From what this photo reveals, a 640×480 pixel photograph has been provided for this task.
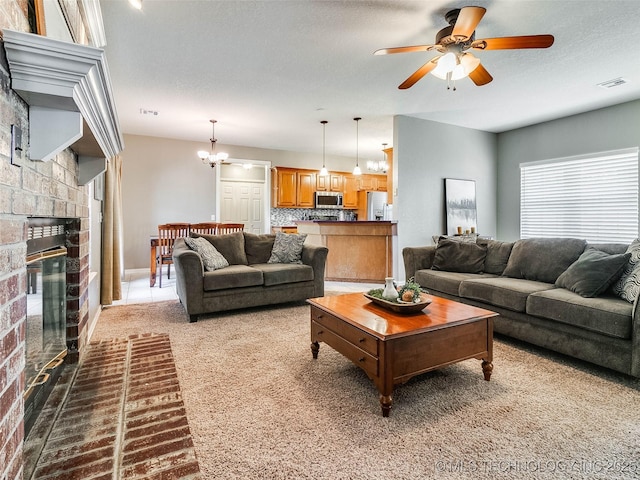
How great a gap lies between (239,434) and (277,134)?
560 centimetres

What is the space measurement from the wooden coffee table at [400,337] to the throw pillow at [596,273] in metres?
0.90

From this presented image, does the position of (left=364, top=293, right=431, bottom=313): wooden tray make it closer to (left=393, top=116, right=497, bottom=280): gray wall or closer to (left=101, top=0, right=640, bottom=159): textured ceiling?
(left=101, top=0, right=640, bottom=159): textured ceiling

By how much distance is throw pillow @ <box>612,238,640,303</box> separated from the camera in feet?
7.05

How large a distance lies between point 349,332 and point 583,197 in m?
5.28

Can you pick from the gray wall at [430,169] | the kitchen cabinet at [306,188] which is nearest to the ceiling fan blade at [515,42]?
the gray wall at [430,169]

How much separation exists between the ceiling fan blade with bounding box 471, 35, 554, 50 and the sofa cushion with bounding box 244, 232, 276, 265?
3007 millimetres

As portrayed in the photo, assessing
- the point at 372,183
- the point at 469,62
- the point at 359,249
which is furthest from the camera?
the point at 372,183

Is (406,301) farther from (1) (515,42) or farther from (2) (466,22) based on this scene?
(1) (515,42)

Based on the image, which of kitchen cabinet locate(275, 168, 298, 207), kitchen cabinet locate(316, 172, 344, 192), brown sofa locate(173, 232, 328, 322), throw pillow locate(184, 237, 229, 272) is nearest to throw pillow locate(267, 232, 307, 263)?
brown sofa locate(173, 232, 328, 322)

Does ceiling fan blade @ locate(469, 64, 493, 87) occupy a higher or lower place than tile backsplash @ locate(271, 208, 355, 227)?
higher

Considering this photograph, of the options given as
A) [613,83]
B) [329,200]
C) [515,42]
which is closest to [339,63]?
[515,42]

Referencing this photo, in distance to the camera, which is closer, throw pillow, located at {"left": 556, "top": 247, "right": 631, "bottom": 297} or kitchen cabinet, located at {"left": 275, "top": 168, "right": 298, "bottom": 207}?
throw pillow, located at {"left": 556, "top": 247, "right": 631, "bottom": 297}

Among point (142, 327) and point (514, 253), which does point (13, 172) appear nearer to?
point (142, 327)

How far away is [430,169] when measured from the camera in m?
5.54
